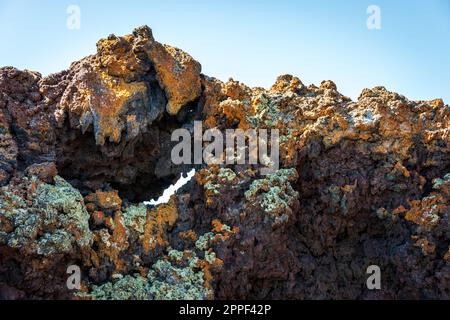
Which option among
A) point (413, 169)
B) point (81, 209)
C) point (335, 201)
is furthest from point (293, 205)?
point (81, 209)

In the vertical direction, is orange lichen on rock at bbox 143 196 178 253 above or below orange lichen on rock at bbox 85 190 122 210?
below

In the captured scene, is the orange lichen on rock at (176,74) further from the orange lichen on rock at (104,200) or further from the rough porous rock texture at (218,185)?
the orange lichen on rock at (104,200)

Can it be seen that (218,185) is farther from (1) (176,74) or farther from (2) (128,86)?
(2) (128,86)

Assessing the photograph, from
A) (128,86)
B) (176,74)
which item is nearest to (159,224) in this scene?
(128,86)

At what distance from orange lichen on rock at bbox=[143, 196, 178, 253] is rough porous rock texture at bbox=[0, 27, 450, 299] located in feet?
0.12

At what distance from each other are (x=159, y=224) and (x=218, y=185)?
1776 millimetres

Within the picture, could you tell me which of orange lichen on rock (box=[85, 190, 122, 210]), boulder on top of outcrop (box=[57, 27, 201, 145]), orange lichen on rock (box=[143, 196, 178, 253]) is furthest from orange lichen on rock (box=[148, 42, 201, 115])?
orange lichen on rock (box=[85, 190, 122, 210])

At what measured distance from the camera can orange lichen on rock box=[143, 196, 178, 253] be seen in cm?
1160

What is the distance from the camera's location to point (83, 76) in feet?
39.8

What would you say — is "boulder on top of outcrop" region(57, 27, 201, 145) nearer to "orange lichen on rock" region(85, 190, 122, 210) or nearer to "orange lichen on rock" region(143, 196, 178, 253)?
"orange lichen on rock" region(85, 190, 122, 210)

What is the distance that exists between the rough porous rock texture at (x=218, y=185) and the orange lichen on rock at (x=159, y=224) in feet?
0.12

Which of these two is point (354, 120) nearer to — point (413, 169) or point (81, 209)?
point (413, 169)

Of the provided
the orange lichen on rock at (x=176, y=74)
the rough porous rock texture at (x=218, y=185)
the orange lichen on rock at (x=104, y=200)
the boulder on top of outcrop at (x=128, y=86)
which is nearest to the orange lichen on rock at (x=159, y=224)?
the rough porous rock texture at (x=218, y=185)
